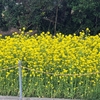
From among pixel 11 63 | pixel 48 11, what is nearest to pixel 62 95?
pixel 11 63

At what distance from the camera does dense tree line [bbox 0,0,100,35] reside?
10.3 m

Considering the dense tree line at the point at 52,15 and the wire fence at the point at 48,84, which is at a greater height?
the dense tree line at the point at 52,15

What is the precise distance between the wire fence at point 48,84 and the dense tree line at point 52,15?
12.9 feet

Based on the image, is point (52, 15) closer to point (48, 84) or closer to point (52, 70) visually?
point (52, 70)

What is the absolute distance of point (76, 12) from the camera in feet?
34.7

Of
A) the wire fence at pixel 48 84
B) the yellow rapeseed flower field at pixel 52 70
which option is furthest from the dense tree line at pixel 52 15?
the wire fence at pixel 48 84

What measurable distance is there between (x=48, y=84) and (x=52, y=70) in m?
0.25

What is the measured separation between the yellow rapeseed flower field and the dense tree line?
11.9ft

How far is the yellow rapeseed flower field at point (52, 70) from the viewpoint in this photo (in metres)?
6.29

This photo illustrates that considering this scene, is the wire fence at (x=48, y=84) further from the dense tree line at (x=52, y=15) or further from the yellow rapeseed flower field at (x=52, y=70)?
the dense tree line at (x=52, y=15)

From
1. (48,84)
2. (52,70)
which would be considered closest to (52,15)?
(52,70)

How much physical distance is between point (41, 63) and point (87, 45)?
1025 mm

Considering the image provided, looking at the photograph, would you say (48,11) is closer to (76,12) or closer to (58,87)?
(76,12)

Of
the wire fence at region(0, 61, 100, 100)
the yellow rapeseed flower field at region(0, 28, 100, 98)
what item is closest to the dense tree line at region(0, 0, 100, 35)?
the yellow rapeseed flower field at region(0, 28, 100, 98)
